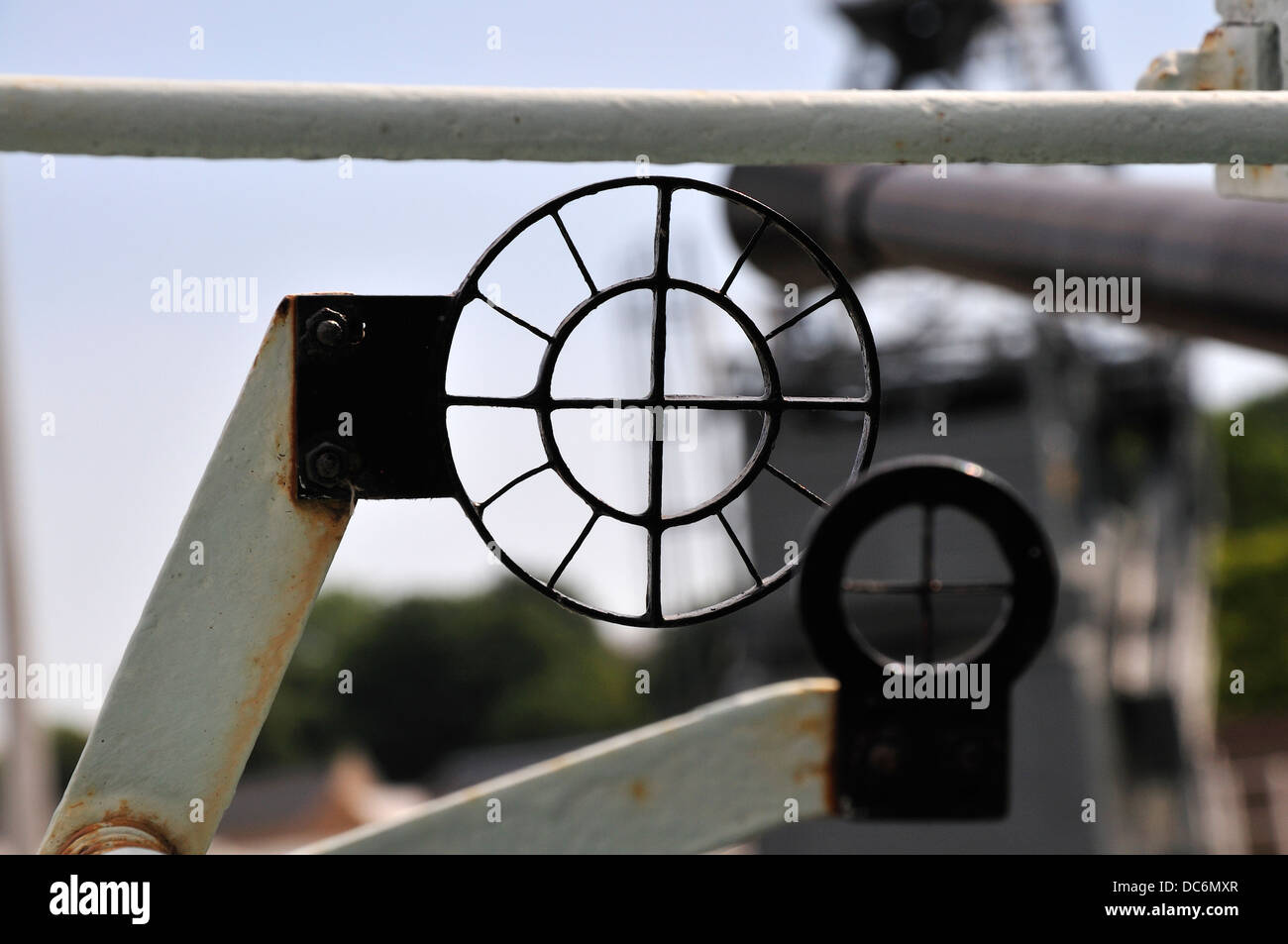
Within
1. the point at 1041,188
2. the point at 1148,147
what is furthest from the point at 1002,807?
the point at 1041,188

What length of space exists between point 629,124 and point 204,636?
0.68m

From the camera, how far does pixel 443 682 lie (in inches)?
2041

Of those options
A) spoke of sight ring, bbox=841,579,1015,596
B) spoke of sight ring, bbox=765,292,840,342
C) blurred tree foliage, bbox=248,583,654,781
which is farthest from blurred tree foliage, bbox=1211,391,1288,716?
spoke of sight ring, bbox=765,292,840,342

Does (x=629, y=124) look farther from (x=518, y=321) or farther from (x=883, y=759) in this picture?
(x=883, y=759)

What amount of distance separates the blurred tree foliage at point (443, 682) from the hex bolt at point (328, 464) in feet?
153

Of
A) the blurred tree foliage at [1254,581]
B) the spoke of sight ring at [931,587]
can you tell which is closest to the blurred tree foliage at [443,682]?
the blurred tree foliage at [1254,581]

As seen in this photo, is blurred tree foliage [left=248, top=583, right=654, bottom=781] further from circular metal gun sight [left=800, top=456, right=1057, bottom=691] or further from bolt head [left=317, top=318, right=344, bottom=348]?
bolt head [left=317, top=318, right=344, bottom=348]

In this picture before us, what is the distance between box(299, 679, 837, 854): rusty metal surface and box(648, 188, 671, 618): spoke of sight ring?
0.74ft

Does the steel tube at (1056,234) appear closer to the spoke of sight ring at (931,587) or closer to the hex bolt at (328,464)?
the spoke of sight ring at (931,587)

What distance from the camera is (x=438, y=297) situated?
4.22ft

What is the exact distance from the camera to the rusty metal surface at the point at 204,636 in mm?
1325
